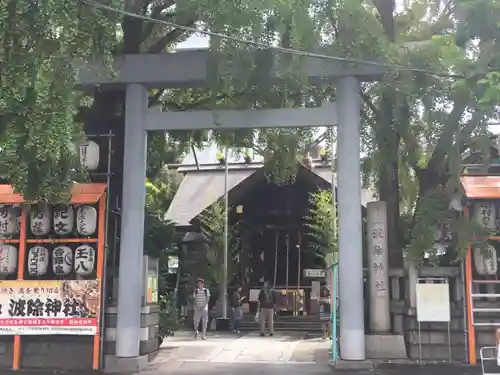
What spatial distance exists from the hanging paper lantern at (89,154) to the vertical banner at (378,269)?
5122 millimetres

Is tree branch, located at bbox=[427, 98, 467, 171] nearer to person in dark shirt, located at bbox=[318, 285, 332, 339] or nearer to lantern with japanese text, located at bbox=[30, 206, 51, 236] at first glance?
person in dark shirt, located at bbox=[318, 285, 332, 339]

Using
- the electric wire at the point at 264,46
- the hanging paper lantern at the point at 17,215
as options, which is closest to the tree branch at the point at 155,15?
the electric wire at the point at 264,46

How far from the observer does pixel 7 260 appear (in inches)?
413

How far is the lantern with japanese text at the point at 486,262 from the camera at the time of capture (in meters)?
10.3

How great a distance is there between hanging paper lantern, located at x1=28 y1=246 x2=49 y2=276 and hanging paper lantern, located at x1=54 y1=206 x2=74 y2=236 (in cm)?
43

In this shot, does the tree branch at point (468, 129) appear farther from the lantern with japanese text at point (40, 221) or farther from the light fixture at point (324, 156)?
the light fixture at point (324, 156)

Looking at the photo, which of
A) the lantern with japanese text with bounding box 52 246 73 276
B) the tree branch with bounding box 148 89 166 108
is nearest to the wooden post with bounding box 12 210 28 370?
the lantern with japanese text with bounding box 52 246 73 276

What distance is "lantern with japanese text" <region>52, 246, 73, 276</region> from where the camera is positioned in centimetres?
1044

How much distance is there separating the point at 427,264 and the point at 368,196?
9.98 meters

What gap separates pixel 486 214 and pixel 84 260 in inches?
278

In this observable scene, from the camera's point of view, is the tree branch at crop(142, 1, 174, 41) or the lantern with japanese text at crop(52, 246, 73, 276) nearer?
the lantern with japanese text at crop(52, 246, 73, 276)

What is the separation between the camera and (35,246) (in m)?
10.6

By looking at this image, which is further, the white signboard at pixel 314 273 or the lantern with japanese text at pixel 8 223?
the white signboard at pixel 314 273

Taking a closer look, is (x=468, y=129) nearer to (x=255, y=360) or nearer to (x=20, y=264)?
(x=255, y=360)
